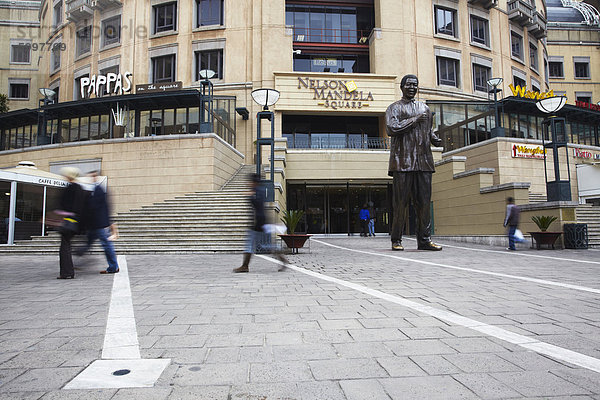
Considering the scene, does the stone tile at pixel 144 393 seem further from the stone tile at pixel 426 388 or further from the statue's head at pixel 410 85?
the statue's head at pixel 410 85

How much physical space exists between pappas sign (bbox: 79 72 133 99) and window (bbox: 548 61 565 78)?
38714mm

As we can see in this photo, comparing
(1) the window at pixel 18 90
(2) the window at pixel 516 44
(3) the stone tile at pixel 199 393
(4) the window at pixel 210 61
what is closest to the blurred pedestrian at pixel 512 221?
(3) the stone tile at pixel 199 393

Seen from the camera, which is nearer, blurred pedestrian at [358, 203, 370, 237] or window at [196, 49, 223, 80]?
blurred pedestrian at [358, 203, 370, 237]

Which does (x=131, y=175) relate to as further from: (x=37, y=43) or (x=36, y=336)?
(x=37, y=43)

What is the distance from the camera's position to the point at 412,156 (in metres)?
10.6

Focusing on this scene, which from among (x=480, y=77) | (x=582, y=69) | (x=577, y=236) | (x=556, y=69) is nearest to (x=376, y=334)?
(x=577, y=236)

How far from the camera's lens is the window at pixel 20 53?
3538cm

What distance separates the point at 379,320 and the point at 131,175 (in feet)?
58.5

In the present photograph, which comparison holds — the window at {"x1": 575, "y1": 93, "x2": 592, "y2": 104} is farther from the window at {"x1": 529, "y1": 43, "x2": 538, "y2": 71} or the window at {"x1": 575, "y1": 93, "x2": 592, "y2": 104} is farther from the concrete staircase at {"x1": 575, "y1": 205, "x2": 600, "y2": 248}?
the concrete staircase at {"x1": 575, "y1": 205, "x2": 600, "y2": 248}

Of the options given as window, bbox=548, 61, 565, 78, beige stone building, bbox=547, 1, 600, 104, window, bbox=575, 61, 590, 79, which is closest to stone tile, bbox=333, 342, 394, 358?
beige stone building, bbox=547, 1, 600, 104

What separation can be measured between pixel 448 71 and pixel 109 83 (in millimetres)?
23139

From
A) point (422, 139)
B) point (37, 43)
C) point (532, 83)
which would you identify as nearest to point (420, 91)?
point (532, 83)

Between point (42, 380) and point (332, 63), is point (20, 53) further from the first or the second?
point (42, 380)

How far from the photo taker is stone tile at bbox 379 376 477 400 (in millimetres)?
1939
